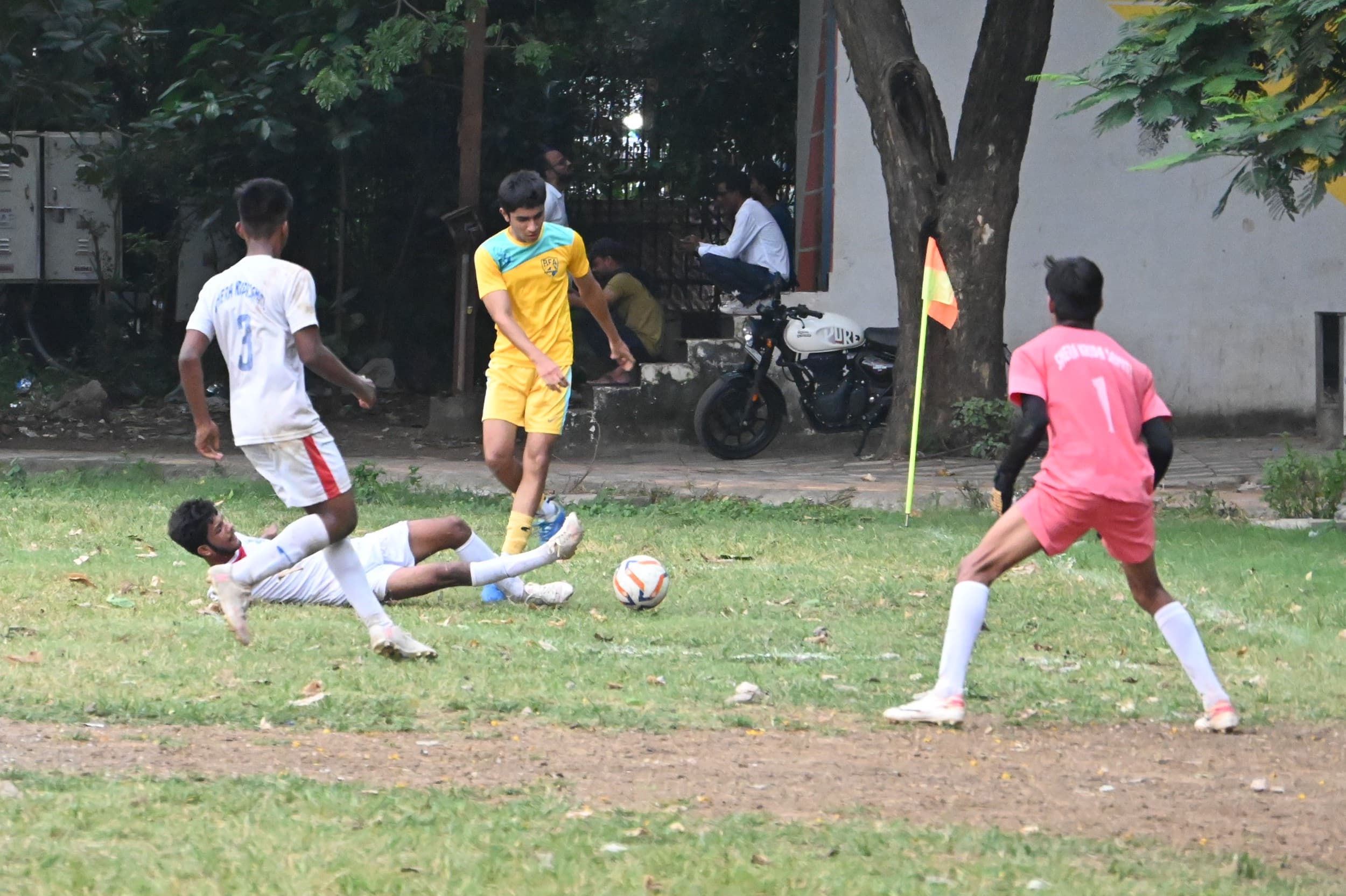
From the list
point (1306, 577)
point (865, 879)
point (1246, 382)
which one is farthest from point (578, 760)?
point (1246, 382)

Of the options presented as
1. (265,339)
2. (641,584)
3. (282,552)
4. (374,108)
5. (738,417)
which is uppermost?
(374,108)

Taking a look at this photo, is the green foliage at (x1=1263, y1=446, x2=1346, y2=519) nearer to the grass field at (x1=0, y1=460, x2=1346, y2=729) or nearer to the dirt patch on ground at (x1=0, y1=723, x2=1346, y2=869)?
the grass field at (x1=0, y1=460, x2=1346, y2=729)

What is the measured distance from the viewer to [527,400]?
847 cm

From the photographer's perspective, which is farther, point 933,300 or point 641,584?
point 933,300

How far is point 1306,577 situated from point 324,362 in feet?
16.8

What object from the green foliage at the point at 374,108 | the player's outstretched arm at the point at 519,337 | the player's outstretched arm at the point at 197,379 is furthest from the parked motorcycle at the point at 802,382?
the player's outstretched arm at the point at 197,379

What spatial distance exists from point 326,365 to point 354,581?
84 cm

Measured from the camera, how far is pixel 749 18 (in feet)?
62.8

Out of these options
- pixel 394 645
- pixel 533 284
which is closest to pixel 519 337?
pixel 533 284

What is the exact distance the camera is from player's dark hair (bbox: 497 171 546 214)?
8164 mm

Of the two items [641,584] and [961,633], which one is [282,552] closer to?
[641,584]

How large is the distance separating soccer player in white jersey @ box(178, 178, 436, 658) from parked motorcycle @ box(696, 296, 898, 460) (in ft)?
27.6

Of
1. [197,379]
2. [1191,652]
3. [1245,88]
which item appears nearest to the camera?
[1191,652]

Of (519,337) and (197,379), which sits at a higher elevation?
(519,337)
